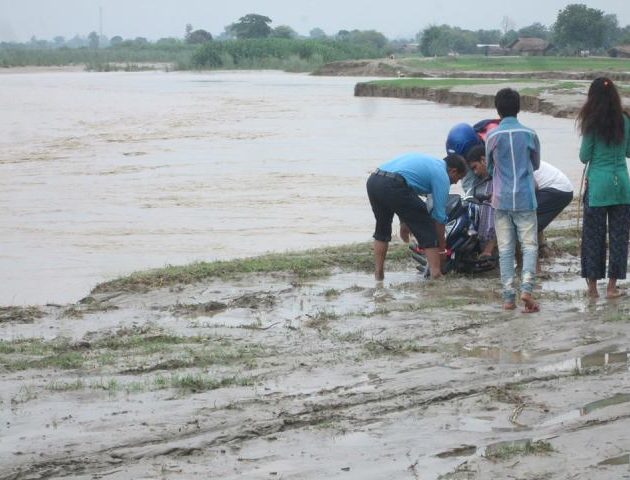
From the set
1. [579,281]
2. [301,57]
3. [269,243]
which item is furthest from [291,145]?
[301,57]

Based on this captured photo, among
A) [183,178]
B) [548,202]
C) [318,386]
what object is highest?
[548,202]

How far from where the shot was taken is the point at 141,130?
31.0 metres

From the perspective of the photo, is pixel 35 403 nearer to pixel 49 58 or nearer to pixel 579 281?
pixel 579 281

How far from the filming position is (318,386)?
5.95 m

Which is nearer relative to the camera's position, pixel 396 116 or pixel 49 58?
pixel 396 116

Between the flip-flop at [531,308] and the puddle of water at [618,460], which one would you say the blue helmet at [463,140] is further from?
the puddle of water at [618,460]

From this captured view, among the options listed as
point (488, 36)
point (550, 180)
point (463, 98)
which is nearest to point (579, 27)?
point (488, 36)

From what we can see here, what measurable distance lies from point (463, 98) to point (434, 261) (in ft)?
110

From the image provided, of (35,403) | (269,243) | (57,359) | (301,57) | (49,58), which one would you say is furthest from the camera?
(49,58)

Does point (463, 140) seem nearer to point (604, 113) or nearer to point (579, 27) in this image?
point (604, 113)

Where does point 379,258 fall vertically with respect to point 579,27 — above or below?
below

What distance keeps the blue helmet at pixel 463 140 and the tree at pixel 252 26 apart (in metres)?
133

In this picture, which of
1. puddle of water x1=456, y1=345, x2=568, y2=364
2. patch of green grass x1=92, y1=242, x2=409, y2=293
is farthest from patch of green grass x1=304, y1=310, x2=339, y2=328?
patch of green grass x1=92, y1=242, x2=409, y2=293

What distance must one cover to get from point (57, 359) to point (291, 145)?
65.8ft
